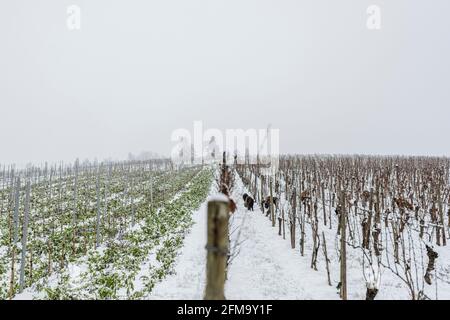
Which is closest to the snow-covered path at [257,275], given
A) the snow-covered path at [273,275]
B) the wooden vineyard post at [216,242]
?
the snow-covered path at [273,275]

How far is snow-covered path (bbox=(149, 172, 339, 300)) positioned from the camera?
21.6ft

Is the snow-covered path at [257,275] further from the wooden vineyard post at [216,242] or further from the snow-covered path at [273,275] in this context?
the wooden vineyard post at [216,242]

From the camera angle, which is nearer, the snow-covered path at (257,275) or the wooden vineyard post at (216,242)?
the wooden vineyard post at (216,242)

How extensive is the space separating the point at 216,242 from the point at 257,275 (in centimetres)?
658

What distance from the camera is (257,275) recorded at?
7.79 m

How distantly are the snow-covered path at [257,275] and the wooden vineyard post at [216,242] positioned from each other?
3.15 metres

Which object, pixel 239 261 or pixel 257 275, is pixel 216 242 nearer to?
pixel 257 275

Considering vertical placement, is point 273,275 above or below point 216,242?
below

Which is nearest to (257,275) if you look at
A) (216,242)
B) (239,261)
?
(239,261)

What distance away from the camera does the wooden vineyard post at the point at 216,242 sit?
1.80 metres

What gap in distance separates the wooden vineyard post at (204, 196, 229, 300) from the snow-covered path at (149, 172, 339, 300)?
3146 mm

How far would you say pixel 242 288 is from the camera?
273 inches
